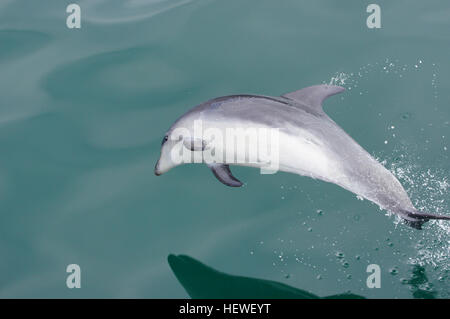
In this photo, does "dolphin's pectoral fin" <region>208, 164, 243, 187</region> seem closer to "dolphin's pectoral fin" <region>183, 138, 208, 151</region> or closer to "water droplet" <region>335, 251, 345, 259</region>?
"dolphin's pectoral fin" <region>183, 138, 208, 151</region>

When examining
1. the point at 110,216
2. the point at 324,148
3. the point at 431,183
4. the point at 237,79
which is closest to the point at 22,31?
the point at 237,79

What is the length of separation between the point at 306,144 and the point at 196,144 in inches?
43.1

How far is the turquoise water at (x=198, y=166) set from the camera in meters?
5.77

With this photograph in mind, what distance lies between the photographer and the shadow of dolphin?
5449 mm

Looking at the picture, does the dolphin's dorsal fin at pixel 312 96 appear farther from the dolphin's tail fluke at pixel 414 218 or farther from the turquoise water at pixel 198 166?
the dolphin's tail fluke at pixel 414 218

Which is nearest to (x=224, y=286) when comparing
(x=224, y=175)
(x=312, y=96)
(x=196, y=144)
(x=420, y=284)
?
(x=224, y=175)

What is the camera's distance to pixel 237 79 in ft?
25.5

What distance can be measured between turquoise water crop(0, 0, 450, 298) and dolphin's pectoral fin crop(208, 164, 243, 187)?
396 mm

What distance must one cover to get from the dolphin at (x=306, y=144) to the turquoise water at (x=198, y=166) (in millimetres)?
562

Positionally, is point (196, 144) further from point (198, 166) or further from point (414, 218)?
point (414, 218)

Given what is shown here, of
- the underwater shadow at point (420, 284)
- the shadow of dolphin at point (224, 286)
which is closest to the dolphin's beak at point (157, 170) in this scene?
the shadow of dolphin at point (224, 286)

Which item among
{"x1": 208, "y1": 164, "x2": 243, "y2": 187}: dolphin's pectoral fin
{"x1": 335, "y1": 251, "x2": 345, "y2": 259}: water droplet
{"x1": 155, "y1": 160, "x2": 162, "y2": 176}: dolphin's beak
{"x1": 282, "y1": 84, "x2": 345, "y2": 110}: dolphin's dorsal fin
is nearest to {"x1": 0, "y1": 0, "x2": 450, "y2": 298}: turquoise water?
{"x1": 335, "y1": 251, "x2": 345, "y2": 259}: water droplet

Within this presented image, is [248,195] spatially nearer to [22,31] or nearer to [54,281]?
[54,281]

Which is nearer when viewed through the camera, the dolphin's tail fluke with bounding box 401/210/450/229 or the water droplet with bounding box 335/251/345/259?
the dolphin's tail fluke with bounding box 401/210/450/229
